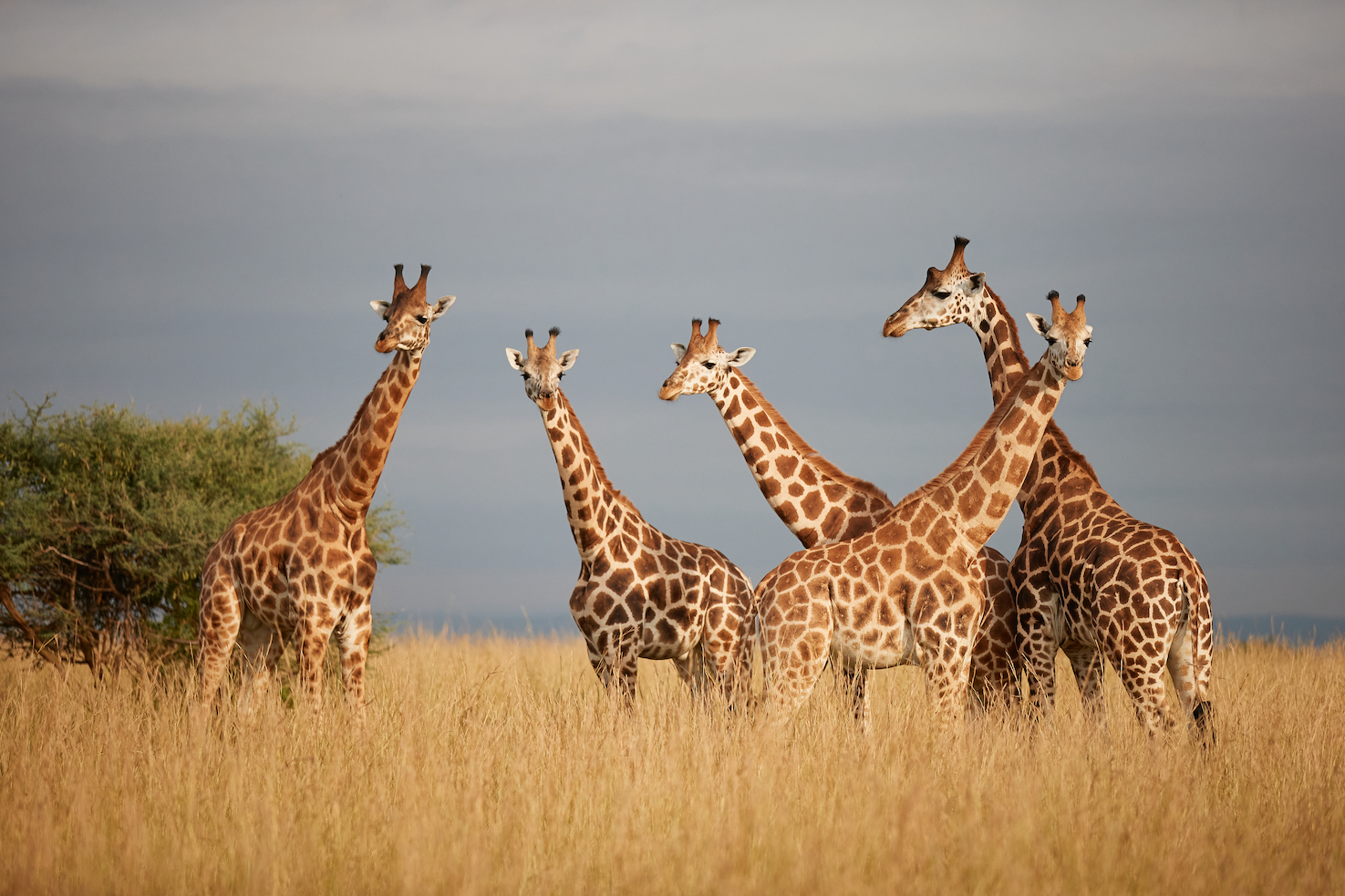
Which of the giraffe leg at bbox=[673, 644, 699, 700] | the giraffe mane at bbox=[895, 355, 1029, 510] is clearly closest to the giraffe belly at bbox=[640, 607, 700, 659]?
the giraffe leg at bbox=[673, 644, 699, 700]

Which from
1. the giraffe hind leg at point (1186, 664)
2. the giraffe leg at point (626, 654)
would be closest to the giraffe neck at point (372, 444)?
the giraffe leg at point (626, 654)

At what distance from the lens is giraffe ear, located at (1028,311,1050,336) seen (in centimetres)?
922

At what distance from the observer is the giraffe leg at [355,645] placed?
32.7ft

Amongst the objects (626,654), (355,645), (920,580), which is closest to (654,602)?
(626,654)

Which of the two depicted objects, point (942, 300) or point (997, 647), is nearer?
point (997, 647)

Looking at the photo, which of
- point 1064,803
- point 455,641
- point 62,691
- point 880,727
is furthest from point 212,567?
point 455,641

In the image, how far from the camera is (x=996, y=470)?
9344 mm

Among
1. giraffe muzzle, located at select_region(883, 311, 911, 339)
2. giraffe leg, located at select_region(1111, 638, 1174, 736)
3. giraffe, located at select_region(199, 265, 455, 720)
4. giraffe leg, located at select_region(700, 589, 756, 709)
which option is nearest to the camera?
giraffe leg, located at select_region(1111, 638, 1174, 736)

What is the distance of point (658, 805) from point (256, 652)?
5243mm

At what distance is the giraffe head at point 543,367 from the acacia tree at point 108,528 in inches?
205

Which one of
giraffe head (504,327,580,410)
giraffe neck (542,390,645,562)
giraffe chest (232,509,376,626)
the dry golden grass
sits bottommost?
the dry golden grass

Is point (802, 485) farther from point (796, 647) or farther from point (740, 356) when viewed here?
point (796, 647)

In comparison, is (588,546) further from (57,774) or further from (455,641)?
(455,641)

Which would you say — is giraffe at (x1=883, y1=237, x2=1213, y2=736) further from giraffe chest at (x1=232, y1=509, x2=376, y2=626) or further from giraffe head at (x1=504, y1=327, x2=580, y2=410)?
giraffe chest at (x1=232, y1=509, x2=376, y2=626)
